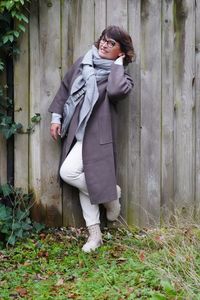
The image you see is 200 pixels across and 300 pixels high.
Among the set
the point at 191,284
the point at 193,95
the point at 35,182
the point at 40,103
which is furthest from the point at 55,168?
the point at 191,284

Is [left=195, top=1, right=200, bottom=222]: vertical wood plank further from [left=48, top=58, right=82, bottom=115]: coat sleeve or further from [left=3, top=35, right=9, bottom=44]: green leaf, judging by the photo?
[left=3, top=35, right=9, bottom=44]: green leaf

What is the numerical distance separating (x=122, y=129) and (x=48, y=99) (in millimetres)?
693

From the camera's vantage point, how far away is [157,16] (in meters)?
4.73

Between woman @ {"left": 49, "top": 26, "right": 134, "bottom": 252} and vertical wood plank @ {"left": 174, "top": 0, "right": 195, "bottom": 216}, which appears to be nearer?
woman @ {"left": 49, "top": 26, "right": 134, "bottom": 252}

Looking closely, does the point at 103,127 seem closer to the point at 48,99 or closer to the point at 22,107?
the point at 48,99

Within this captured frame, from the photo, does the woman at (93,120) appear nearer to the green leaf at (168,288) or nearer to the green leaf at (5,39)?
the green leaf at (5,39)

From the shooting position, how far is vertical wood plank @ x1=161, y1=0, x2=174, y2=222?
187 inches

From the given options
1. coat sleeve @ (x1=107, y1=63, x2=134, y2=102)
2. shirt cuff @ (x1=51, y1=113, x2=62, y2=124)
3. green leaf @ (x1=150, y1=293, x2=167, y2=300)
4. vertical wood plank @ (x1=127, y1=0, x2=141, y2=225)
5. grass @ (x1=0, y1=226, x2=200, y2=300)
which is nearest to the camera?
green leaf @ (x1=150, y1=293, x2=167, y2=300)

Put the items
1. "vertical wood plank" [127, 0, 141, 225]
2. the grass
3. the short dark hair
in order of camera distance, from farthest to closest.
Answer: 1. "vertical wood plank" [127, 0, 141, 225]
2. the short dark hair
3. the grass

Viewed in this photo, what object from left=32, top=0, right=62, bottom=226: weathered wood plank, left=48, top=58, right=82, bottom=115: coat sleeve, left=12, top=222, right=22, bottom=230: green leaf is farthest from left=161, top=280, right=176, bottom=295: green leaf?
left=48, top=58, right=82, bottom=115: coat sleeve

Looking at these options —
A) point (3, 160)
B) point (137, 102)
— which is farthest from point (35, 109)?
point (137, 102)

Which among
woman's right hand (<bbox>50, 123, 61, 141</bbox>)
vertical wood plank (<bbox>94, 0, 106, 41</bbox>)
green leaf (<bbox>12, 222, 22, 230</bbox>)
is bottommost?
green leaf (<bbox>12, 222, 22, 230</bbox>)

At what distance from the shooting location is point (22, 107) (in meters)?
4.73

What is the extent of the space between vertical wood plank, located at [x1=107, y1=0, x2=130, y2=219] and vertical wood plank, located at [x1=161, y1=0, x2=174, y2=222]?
329 millimetres
